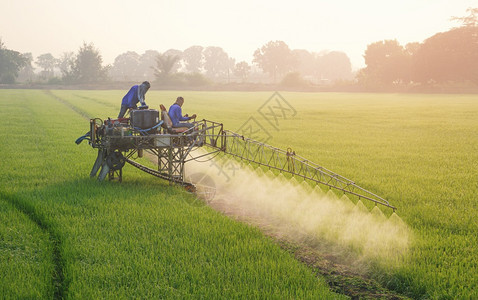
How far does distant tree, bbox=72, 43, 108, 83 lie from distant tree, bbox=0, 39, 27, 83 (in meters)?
13.6

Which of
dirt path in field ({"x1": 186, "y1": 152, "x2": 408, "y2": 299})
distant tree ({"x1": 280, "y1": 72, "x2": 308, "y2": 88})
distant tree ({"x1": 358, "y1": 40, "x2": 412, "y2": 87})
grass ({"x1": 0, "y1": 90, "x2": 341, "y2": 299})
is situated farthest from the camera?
distant tree ({"x1": 280, "y1": 72, "x2": 308, "y2": 88})

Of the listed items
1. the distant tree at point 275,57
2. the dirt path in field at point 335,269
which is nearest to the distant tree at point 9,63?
the distant tree at point 275,57

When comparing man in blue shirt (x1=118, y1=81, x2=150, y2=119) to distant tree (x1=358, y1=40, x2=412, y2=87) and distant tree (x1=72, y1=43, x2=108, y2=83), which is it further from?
distant tree (x1=72, y1=43, x2=108, y2=83)

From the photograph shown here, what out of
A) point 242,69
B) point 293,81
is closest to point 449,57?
point 293,81

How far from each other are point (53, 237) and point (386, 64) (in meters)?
95.3

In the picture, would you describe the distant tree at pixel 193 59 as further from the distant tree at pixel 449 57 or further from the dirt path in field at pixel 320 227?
the dirt path in field at pixel 320 227

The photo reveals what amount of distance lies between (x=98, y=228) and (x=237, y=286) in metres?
3.26

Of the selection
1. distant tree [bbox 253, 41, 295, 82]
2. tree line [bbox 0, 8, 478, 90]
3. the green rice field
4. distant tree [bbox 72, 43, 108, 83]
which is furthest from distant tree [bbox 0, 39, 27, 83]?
the green rice field

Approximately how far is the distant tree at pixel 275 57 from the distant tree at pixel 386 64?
53.8 meters

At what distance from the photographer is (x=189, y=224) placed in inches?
307

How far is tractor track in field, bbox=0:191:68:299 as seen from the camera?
18.0 feet

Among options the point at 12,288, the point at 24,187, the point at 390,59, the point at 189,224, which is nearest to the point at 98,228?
the point at 189,224

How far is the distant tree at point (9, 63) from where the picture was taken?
95.5 m

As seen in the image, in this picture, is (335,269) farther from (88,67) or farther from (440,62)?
(88,67)
